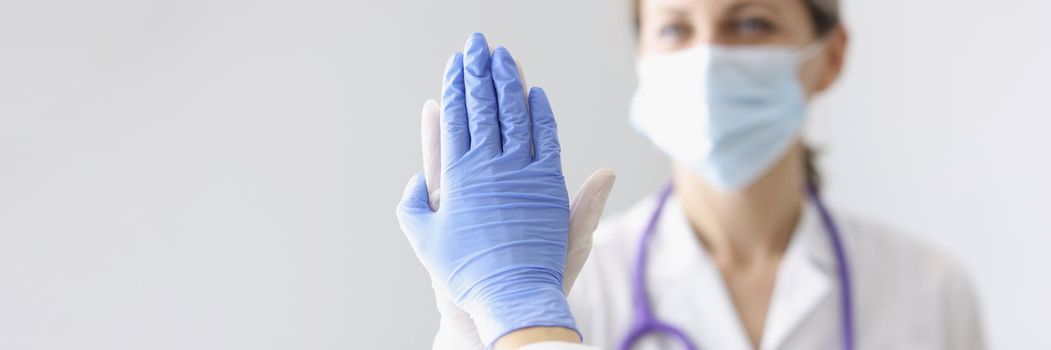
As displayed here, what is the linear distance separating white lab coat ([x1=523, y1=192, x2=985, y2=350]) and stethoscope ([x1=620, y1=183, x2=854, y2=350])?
12mm

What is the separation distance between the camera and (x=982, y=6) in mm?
Result: 2113

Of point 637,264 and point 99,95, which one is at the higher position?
point 99,95

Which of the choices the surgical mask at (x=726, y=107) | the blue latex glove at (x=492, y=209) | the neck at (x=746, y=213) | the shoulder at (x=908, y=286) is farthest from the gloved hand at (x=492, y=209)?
the shoulder at (x=908, y=286)

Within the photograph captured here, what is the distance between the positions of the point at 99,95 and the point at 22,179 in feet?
0.55

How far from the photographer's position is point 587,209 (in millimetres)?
899

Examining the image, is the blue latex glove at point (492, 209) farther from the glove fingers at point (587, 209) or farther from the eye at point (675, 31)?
the eye at point (675, 31)

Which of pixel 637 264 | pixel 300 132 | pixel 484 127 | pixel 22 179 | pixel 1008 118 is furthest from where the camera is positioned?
pixel 1008 118

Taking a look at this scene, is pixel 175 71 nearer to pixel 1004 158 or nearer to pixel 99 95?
pixel 99 95

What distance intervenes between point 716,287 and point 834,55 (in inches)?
17.1

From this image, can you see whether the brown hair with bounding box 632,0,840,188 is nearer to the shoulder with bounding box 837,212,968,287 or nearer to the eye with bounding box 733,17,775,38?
the eye with bounding box 733,17,775,38

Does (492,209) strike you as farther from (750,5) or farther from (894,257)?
(894,257)

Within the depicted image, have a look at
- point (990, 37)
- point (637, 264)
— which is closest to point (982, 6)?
point (990, 37)

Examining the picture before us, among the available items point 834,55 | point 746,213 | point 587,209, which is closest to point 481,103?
point 587,209

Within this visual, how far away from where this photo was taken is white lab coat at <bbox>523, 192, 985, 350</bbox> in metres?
1.48
